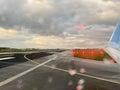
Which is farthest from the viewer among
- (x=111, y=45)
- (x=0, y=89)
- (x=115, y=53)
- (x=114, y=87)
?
(x=111, y=45)

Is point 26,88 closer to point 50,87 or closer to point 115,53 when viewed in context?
point 50,87

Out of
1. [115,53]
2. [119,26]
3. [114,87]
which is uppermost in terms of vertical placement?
[119,26]

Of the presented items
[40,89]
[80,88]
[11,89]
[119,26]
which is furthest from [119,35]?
[11,89]

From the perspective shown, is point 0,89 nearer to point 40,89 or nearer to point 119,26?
point 40,89

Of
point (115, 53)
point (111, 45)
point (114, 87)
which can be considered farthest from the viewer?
point (111, 45)

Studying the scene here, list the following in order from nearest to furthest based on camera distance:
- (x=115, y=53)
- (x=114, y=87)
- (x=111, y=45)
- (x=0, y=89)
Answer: (x=0, y=89) → (x=114, y=87) → (x=115, y=53) → (x=111, y=45)

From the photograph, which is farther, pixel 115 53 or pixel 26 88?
pixel 115 53

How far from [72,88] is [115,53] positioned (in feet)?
11.0

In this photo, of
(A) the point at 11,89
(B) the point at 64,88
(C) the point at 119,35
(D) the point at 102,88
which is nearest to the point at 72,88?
(B) the point at 64,88

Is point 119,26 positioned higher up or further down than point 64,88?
higher up

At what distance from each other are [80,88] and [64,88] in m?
0.72

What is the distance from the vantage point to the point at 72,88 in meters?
13.7

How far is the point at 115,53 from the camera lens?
51.5 ft

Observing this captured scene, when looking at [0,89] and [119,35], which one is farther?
[119,35]
